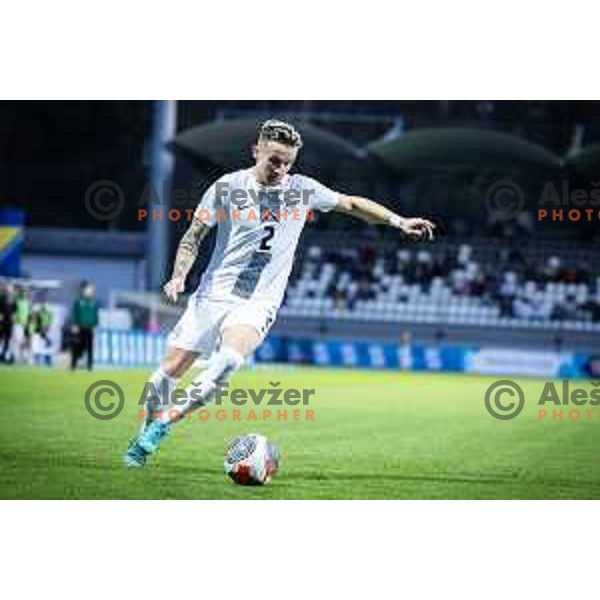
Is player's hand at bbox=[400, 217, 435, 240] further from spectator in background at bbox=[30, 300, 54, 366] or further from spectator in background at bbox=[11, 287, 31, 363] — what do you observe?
spectator in background at bbox=[30, 300, 54, 366]

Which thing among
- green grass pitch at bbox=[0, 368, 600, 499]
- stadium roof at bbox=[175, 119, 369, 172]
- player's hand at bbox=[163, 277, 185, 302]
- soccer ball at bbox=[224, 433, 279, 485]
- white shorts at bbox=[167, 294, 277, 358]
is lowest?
green grass pitch at bbox=[0, 368, 600, 499]

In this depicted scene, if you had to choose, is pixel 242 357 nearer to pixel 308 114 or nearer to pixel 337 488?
pixel 337 488

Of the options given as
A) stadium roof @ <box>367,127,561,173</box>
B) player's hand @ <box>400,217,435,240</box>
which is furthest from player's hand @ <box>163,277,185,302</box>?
stadium roof @ <box>367,127,561,173</box>

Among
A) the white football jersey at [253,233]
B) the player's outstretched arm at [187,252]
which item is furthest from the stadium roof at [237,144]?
the player's outstretched arm at [187,252]

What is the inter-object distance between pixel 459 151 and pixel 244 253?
542 inches

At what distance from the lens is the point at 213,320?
8469 millimetres

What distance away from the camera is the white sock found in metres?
8.10

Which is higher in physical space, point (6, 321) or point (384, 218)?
point (384, 218)

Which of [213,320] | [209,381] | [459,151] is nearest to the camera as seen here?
[209,381]

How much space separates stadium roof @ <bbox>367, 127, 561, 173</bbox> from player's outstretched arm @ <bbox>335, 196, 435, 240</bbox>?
13416 mm

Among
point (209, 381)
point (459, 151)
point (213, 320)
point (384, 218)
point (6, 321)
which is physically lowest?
point (6, 321)

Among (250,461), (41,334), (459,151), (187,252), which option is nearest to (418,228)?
(187,252)

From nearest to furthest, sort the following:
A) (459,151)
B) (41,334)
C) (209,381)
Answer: (209,381), (41,334), (459,151)

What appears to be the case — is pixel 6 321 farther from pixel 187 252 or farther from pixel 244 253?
pixel 187 252
